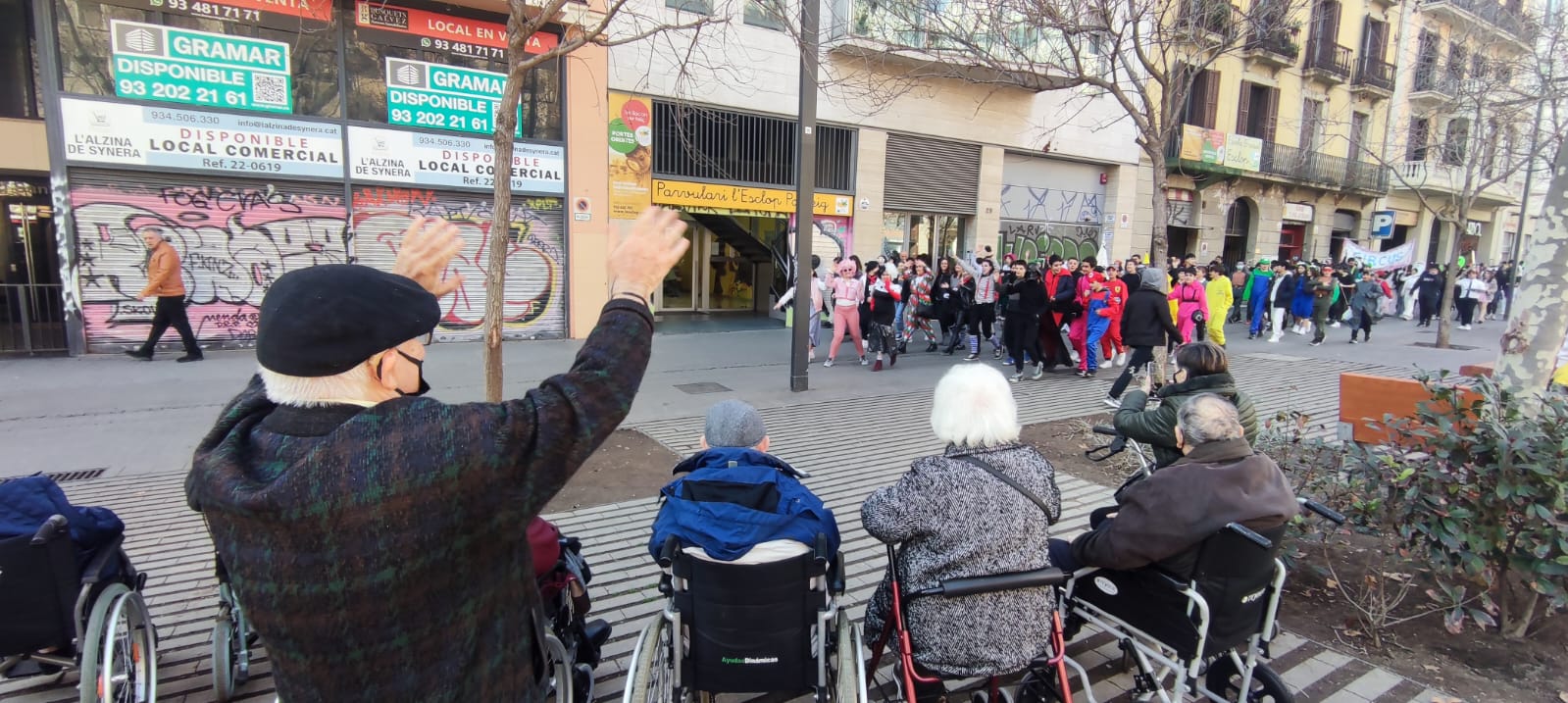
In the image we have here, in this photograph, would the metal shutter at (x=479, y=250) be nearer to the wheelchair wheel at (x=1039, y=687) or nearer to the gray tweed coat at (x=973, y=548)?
the gray tweed coat at (x=973, y=548)

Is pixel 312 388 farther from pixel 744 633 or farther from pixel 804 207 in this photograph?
pixel 804 207

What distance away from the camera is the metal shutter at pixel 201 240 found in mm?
9914

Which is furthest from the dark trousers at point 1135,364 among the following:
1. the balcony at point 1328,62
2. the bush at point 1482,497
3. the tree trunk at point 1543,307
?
the balcony at point 1328,62

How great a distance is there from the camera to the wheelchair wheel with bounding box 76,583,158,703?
250 centimetres

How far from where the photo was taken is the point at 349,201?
1122 centimetres

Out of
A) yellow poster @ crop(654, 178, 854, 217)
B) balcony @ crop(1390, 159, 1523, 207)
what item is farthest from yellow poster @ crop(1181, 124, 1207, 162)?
yellow poster @ crop(654, 178, 854, 217)

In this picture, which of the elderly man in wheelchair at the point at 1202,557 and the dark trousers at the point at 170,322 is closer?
the elderly man in wheelchair at the point at 1202,557

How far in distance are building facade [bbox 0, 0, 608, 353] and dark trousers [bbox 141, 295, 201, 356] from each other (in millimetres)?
685

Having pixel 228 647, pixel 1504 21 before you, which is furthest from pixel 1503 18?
pixel 228 647

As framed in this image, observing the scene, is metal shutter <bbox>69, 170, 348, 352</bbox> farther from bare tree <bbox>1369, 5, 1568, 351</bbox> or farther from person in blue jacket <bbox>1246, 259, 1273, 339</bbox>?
person in blue jacket <bbox>1246, 259, 1273, 339</bbox>

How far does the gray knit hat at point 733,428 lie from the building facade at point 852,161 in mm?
9668

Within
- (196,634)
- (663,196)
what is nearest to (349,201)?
(663,196)

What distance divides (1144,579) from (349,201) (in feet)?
38.9

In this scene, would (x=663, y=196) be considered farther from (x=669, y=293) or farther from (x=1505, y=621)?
(x=1505, y=621)
